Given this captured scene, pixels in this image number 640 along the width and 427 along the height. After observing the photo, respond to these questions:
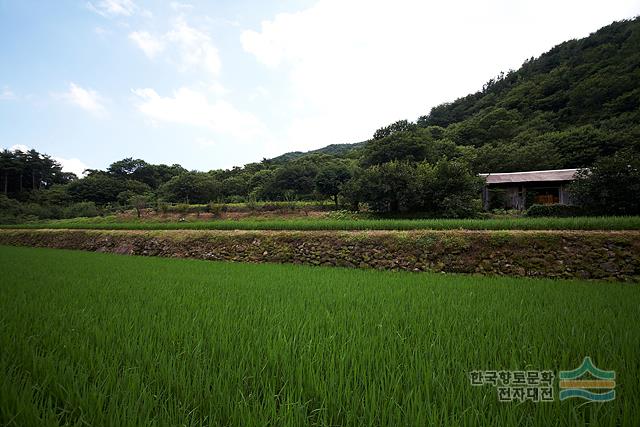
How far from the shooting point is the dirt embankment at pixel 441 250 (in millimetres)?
6730

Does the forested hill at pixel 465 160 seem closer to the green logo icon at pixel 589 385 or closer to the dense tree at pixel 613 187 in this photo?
the dense tree at pixel 613 187

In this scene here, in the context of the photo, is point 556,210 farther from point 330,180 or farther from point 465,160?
point 330,180

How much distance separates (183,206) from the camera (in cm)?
2992

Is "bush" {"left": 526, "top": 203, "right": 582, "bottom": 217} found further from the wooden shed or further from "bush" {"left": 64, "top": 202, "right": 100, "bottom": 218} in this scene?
"bush" {"left": 64, "top": 202, "right": 100, "bottom": 218}

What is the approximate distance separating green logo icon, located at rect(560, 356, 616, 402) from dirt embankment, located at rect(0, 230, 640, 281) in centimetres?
657

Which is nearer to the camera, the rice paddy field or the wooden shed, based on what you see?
the rice paddy field

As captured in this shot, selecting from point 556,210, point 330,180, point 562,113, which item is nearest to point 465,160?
point 330,180

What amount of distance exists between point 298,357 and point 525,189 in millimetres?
24934

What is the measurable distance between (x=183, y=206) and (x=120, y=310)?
29.7 metres

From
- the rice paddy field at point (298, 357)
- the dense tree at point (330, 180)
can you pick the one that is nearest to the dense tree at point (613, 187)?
the rice paddy field at point (298, 357)

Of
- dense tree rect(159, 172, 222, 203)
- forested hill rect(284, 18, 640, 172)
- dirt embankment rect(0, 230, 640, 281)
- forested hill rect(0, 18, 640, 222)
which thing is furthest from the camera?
dense tree rect(159, 172, 222, 203)

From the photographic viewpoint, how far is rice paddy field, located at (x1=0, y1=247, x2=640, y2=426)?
1.21m

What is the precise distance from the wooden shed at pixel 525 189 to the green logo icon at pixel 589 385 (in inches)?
839

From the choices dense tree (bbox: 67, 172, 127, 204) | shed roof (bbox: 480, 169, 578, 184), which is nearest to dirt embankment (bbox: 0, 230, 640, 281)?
shed roof (bbox: 480, 169, 578, 184)
